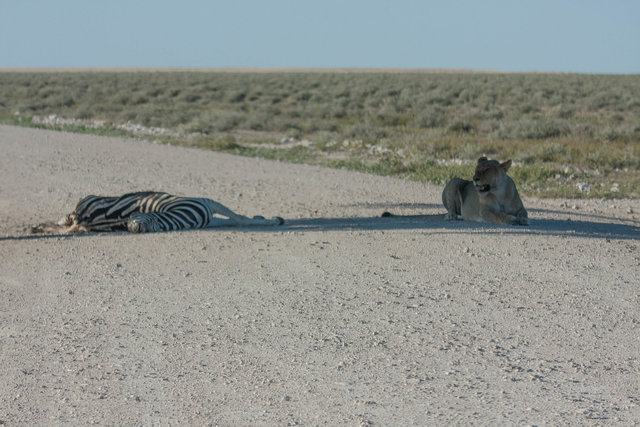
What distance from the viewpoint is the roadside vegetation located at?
51.1 ft

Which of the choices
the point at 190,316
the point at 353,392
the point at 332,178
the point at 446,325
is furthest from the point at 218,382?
the point at 332,178

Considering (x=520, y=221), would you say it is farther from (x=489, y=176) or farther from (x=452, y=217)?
(x=452, y=217)

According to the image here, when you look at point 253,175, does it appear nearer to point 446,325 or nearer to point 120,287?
point 120,287

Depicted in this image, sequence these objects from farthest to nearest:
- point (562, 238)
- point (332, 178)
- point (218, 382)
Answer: point (332, 178), point (562, 238), point (218, 382)

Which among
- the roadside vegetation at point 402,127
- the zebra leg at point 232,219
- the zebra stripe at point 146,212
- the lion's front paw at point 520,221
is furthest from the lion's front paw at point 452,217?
the roadside vegetation at point 402,127

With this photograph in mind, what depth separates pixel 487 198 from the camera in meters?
9.23

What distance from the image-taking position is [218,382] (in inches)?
182

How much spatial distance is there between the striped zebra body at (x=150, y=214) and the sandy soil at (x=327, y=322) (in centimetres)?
32

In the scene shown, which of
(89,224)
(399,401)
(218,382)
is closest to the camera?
(399,401)

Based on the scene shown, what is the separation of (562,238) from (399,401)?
4821mm

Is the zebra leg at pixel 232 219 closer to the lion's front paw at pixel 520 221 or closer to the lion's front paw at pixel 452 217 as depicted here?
the lion's front paw at pixel 452 217

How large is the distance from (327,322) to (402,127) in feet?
64.1

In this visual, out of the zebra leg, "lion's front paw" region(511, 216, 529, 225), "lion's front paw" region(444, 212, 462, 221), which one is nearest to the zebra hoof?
the zebra leg

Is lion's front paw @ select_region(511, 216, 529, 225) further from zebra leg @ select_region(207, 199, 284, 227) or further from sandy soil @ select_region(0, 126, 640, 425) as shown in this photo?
zebra leg @ select_region(207, 199, 284, 227)
